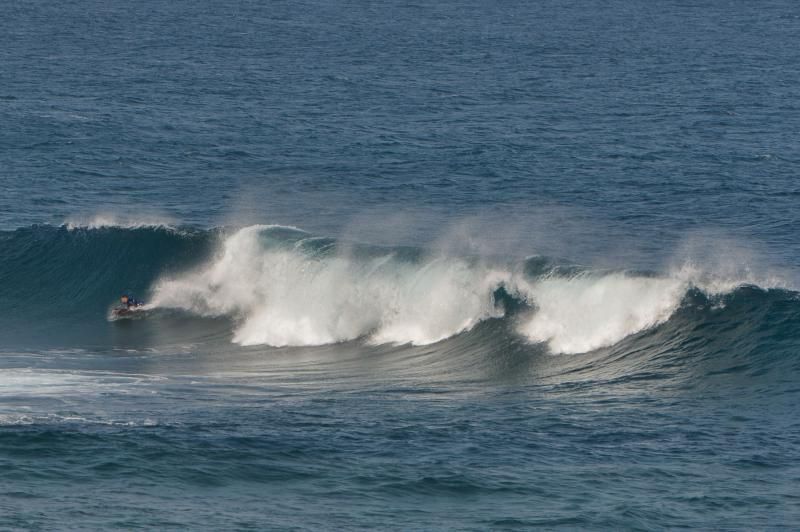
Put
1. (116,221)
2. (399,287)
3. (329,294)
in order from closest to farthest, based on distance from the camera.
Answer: (399,287)
(329,294)
(116,221)

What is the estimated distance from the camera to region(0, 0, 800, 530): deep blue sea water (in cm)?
3675

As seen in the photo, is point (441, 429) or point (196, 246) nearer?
point (441, 429)

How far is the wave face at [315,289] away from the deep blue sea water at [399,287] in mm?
133

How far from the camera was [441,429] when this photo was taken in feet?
134

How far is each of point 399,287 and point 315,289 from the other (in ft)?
11.5

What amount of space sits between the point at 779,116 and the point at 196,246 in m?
48.9

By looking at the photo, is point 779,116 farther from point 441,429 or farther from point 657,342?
point 441,429

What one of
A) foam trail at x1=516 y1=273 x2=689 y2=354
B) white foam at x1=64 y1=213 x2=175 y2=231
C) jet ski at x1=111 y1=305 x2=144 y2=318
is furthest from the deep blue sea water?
jet ski at x1=111 y1=305 x2=144 y2=318

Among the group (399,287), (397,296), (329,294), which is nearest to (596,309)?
(397,296)

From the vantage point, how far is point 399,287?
5712cm

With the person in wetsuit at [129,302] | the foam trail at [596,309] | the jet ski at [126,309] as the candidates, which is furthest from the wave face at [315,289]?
the person in wetsuit at [129,302]

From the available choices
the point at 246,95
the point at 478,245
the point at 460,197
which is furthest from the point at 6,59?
the point at 478,245

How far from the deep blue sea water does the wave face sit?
133mm

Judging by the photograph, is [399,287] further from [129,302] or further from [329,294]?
[129,302]
